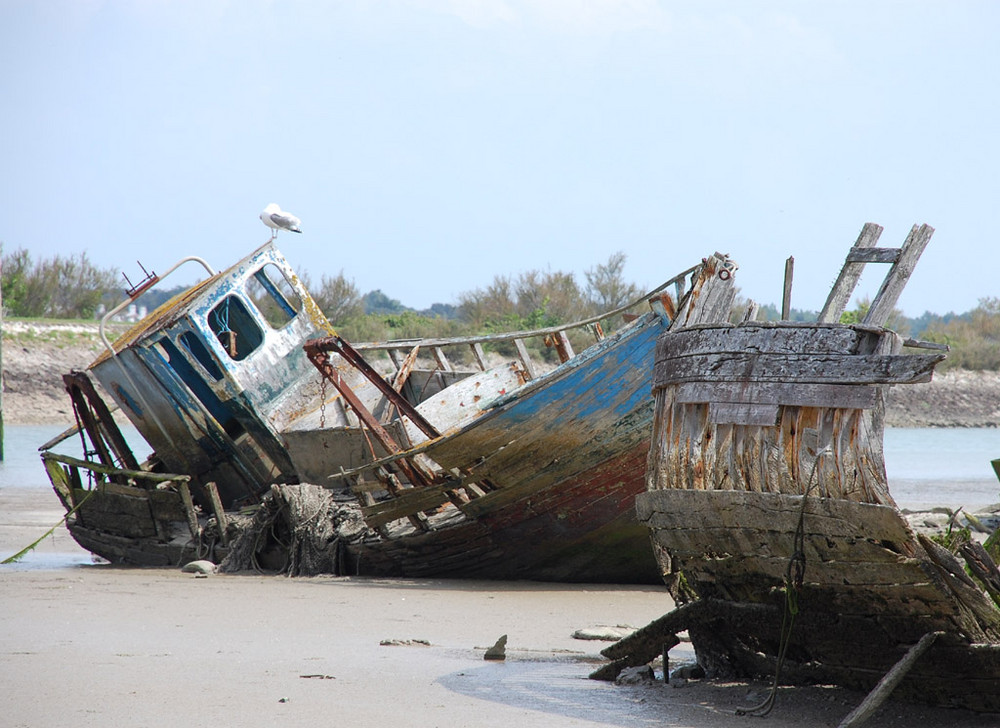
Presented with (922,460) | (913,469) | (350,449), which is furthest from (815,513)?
(922,460)

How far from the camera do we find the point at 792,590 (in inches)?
170

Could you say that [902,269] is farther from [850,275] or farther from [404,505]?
[404,505]

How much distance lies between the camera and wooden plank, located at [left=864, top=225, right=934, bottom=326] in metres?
4.48

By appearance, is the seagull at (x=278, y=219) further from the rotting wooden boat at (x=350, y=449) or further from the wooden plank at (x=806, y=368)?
the wooden plank at (x=806, y=368)

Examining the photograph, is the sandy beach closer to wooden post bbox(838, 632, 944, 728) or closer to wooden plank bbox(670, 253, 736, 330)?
wooden post bbox(838, 632, 944, 728)

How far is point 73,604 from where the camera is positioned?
7.88m

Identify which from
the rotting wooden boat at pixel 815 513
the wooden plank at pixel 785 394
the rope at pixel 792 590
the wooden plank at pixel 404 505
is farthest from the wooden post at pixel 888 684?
the wooden plank at pixel 404 505

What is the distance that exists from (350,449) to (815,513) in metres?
6.48

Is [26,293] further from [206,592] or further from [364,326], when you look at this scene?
[206,592]

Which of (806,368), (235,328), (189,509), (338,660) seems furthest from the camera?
(235,328)

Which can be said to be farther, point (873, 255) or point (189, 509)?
point (189, 509)

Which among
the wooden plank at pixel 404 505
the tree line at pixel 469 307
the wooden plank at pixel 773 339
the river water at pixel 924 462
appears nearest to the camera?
the wooden plank at pixel 773 339

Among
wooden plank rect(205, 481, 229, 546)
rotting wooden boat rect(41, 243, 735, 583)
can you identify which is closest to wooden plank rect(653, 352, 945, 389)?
rotting wooden boat rect(41, 243, 735, 583)

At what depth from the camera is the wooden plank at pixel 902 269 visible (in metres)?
4.48
